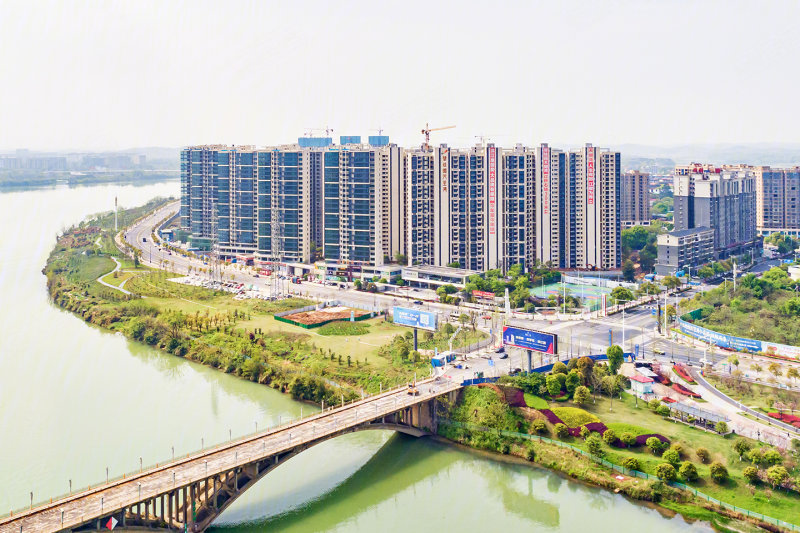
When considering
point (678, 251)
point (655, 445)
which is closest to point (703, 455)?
point (655, 445)

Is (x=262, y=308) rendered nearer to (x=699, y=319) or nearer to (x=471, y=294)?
(x=471, y=294)

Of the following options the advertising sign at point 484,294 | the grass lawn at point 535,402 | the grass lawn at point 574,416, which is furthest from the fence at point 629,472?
the advertising sign at point 484,294

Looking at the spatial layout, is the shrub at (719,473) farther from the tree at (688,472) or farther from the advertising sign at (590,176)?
the advertising sign at (590,176)

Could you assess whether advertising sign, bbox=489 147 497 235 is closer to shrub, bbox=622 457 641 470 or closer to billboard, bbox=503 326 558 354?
billboard, bbox=503 326 558 354

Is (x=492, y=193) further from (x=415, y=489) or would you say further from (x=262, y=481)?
(x=262, y=481)

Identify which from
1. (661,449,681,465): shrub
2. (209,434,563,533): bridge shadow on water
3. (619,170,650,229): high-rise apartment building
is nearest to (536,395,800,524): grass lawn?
(661,449,681,465): shrub

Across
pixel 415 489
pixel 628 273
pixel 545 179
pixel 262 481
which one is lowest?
pixel 415 489
